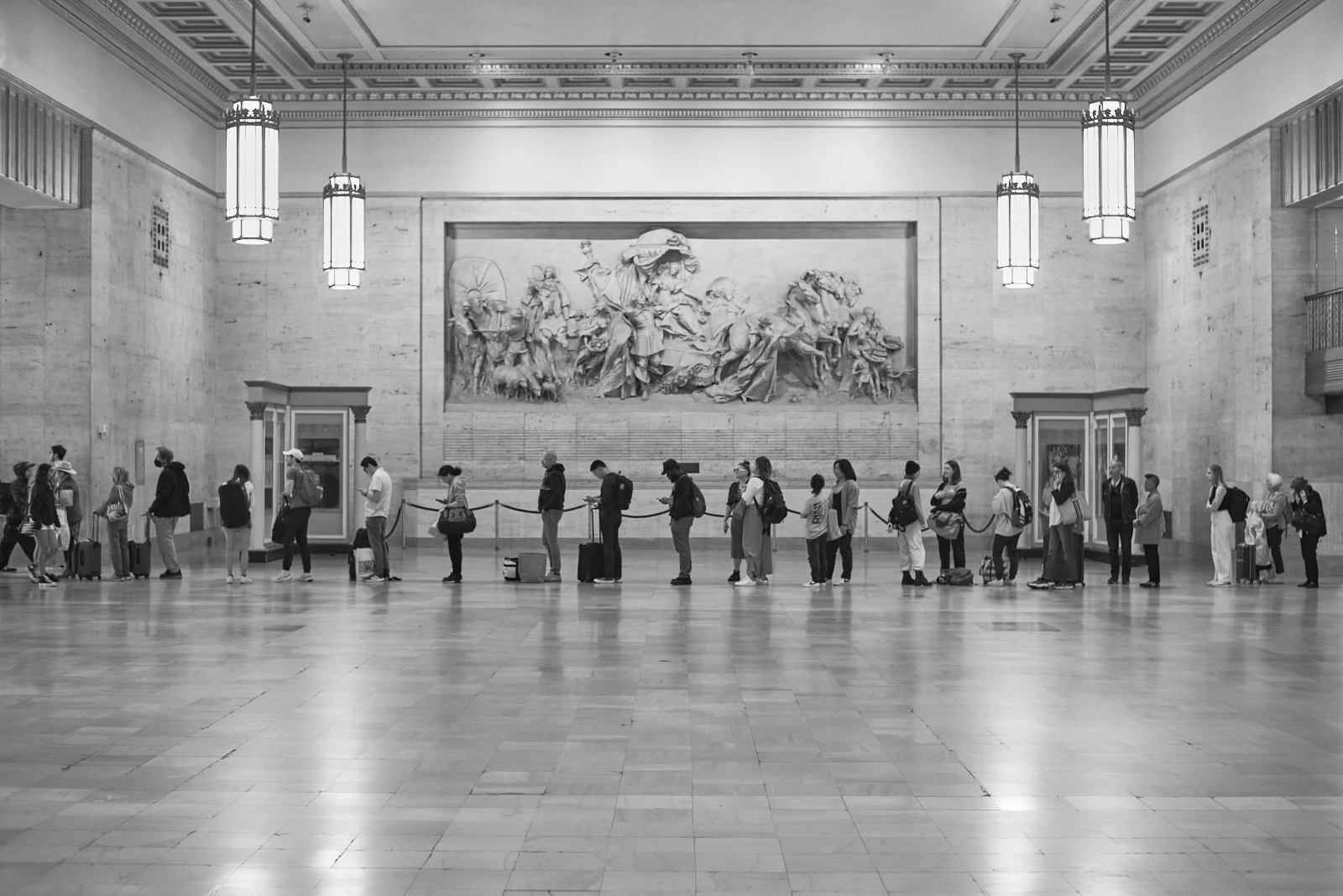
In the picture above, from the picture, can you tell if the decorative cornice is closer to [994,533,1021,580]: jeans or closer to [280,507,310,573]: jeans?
[280,507,310,573]: jeans

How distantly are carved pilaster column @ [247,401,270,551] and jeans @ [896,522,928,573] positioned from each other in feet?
31.0

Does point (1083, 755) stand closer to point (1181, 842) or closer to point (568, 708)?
point (1181, 842)

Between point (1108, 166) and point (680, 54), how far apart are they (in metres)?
8.25

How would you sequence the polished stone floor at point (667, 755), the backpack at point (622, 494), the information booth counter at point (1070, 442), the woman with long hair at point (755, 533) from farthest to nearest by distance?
the information booth counter at point (1070, 442), the backpack at point (622, 494), the woman with long hair at point (755, 533), the polished stone floor at point (667, 755)

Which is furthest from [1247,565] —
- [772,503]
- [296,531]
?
[296,531]

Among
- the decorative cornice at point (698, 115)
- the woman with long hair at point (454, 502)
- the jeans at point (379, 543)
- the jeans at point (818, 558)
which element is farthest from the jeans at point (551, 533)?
the decorative cornice at point (698, 115)

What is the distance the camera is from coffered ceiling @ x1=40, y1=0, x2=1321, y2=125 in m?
20.5

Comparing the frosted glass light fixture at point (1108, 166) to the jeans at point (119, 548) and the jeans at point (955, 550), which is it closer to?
the jeans at point (955, 550)

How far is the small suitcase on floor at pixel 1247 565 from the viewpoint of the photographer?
17.0 metres

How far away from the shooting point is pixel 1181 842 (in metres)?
5.30

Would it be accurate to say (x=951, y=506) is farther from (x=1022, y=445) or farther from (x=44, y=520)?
(x=44, y=520)

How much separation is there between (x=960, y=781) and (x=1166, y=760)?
119cm

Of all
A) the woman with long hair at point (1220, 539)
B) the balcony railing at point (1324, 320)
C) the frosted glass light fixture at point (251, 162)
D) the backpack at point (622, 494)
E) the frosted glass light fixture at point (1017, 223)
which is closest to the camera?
the backpack at point (622, 494)

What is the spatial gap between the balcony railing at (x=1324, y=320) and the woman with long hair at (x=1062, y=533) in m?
5.52
